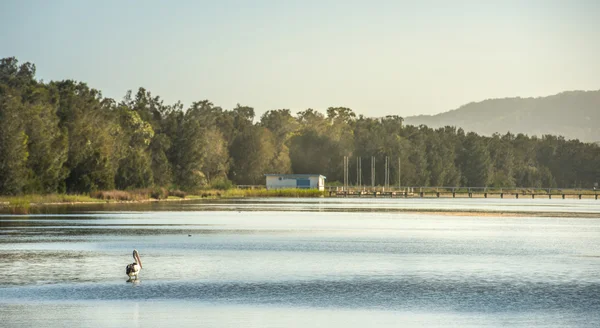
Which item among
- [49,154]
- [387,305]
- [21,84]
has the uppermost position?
[21,84]

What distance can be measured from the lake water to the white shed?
11760 cm

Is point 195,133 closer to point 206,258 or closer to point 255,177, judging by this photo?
point 255,177

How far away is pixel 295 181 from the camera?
177 metres

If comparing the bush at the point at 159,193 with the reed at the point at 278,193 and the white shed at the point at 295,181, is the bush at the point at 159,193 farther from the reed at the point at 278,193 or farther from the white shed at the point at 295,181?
the white shed at the point at 295,181

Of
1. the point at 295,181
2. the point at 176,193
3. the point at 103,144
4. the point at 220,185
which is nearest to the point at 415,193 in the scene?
the point at 295,181

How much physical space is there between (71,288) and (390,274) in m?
10.7

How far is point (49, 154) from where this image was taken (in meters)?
102

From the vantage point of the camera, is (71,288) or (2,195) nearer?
(71,288)

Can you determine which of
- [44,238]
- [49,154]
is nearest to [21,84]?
[49,154]

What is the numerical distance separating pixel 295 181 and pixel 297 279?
479 feet

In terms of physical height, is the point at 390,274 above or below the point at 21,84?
below

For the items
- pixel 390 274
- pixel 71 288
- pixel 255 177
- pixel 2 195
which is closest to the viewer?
pixel 71 288

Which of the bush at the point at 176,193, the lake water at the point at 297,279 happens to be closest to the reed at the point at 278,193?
the bush at the point at 176,193

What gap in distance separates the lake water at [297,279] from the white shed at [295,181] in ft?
386
